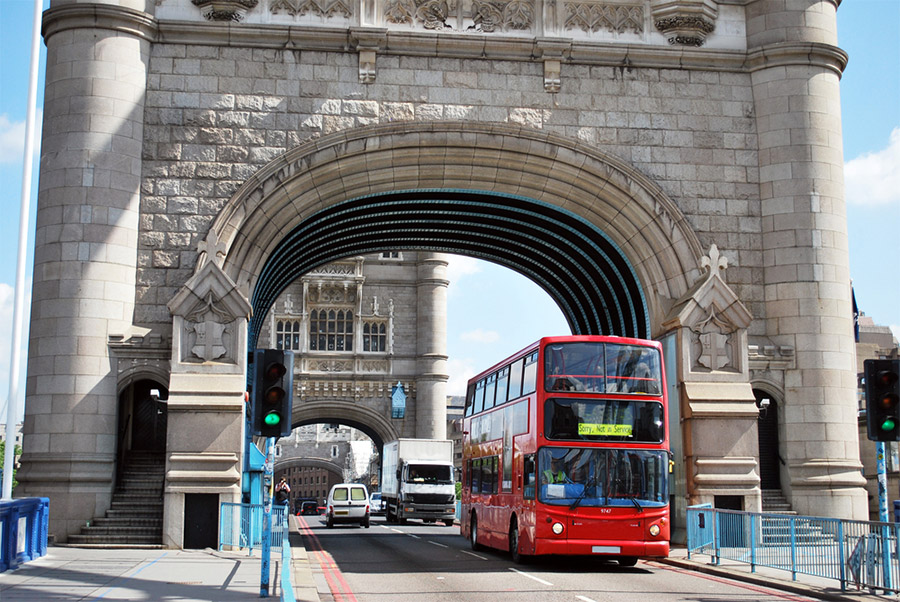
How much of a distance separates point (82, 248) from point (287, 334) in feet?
116

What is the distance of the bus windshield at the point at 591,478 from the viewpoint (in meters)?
16.6

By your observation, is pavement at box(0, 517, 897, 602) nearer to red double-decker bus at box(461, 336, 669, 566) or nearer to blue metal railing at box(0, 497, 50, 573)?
blue metal railing at box(0, 497, 50, 573)

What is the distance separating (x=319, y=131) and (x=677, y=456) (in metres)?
10.3

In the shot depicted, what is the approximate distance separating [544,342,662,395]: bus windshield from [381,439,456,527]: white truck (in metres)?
24.2

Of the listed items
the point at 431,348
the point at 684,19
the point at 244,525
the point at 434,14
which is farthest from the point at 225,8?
the point at 431,348

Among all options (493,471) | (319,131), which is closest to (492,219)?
(319,131)

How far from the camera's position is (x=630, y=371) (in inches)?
662

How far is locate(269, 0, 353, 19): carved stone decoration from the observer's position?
22.4 metres

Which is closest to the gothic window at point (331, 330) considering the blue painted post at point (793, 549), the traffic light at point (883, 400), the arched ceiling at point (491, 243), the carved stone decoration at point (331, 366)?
the carved stone decoration at point (331, 366)

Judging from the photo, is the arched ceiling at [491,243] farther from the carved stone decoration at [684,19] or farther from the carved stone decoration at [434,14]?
the carved stone decoration at [684,19]

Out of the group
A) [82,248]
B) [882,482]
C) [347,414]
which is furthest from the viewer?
[347,414]

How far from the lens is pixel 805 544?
600 inches

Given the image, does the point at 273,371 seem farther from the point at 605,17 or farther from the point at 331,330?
the point at 331,330

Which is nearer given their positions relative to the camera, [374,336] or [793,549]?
[793,549]
